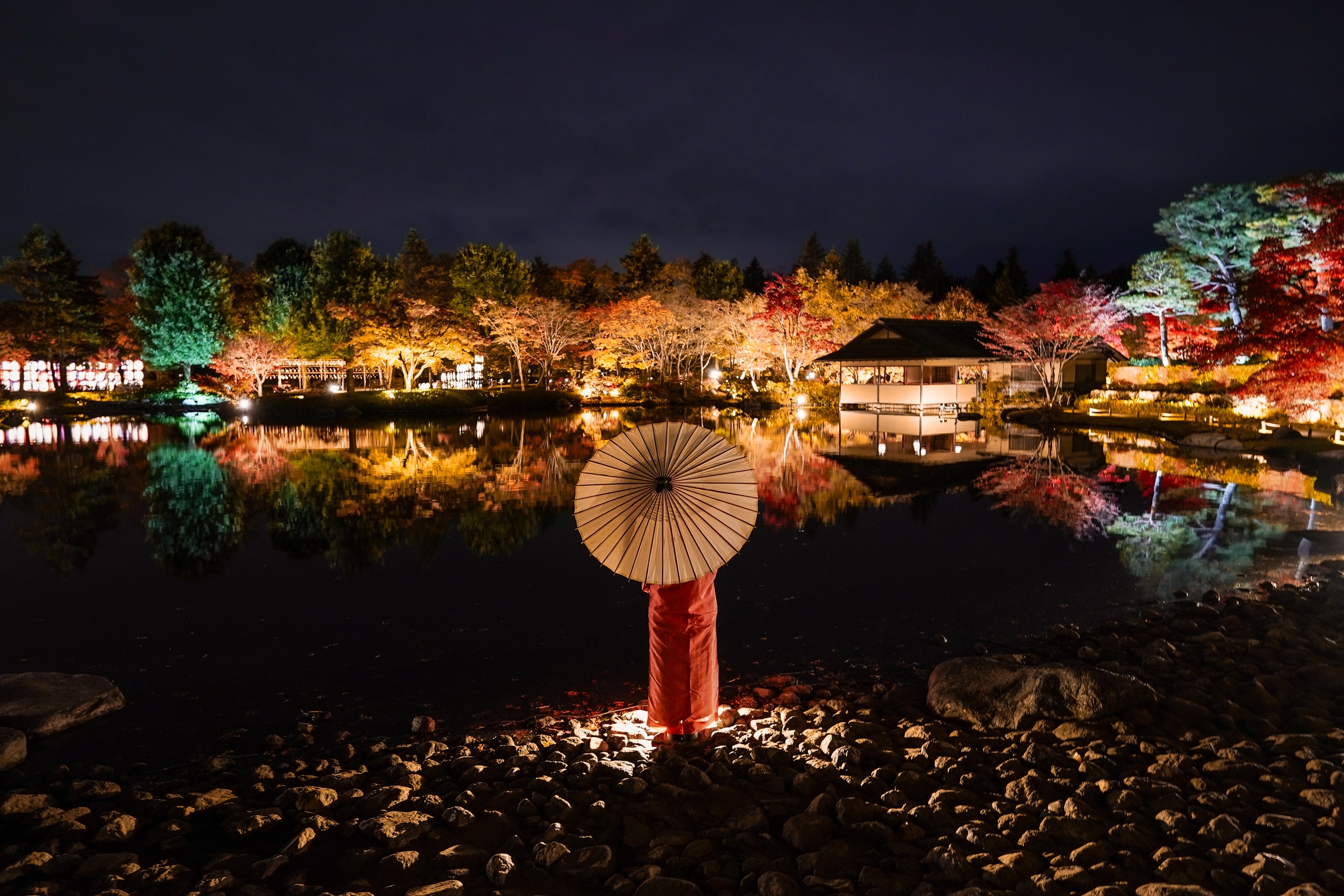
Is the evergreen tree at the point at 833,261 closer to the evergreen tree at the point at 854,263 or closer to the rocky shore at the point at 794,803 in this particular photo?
the evergreen tree at the point at 854,263

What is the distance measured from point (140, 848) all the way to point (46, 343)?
42.7 metres

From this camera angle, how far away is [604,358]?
36375 millimetres

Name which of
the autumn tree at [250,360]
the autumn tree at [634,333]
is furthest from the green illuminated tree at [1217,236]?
the autumn tree at [250,360]

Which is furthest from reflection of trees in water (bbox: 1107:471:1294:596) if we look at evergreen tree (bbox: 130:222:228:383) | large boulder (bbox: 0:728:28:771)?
evergreen tree (bbox: 130:222:228:383)

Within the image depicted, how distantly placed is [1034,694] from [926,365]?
26453mm

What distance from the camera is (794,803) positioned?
331 cm

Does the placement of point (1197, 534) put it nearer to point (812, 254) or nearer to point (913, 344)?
point (913, 344)

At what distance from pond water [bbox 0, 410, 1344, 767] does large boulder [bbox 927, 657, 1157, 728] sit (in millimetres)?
1026

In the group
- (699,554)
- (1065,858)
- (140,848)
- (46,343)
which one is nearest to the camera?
(1065,858)

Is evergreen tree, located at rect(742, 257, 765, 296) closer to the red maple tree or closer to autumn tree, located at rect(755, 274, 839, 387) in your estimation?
autumn tree, located at rect(755, 274, 839, 387)

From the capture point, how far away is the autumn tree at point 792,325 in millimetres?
31984

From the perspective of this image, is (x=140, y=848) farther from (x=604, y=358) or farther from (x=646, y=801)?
(x=604, y=358)

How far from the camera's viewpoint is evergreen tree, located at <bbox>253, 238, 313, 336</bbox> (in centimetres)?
3725

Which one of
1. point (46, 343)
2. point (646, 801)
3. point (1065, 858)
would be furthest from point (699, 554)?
point (46, 343)
